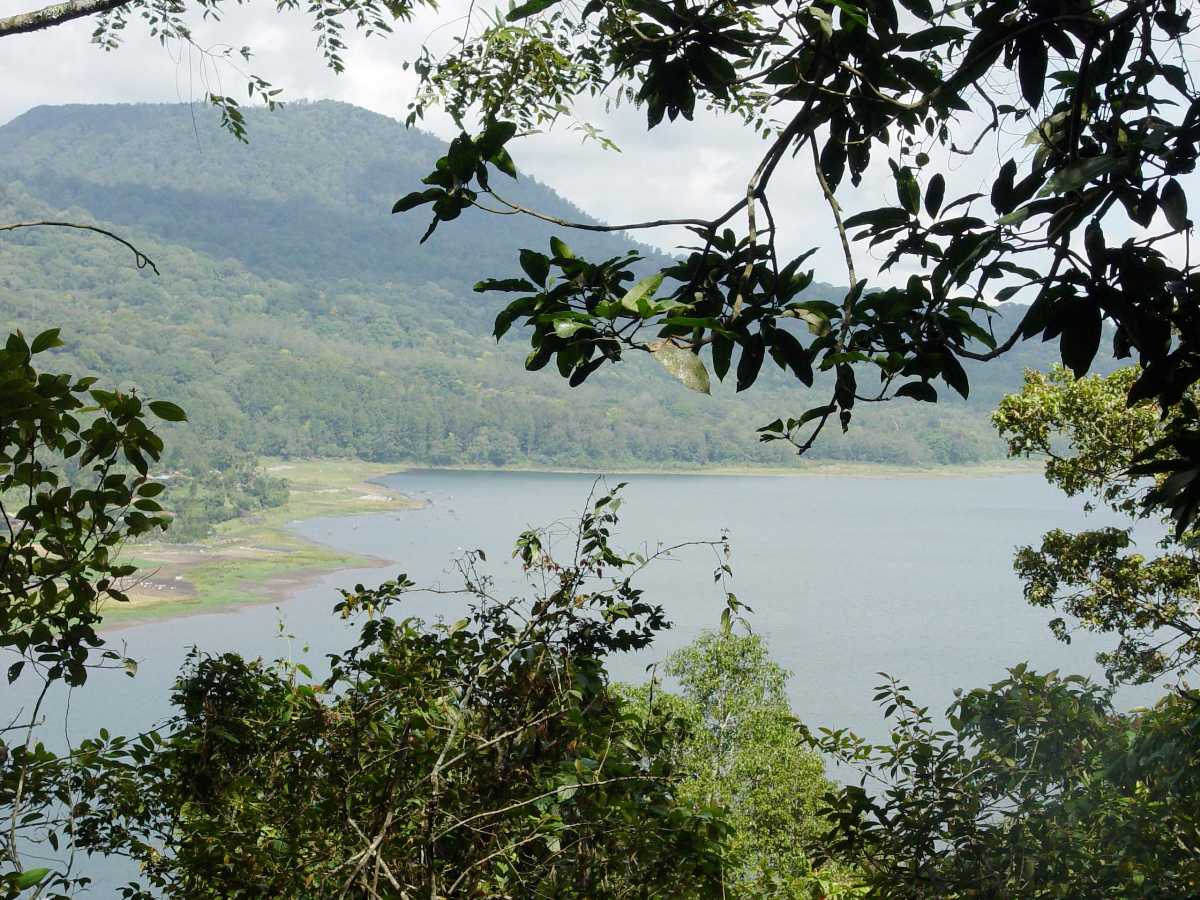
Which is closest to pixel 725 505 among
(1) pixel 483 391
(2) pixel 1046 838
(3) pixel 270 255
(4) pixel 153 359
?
(1) pixel 483 391

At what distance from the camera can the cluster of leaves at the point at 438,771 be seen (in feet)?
5.57

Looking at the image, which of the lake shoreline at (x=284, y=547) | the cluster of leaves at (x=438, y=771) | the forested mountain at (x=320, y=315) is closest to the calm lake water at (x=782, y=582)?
the lake shoreline at (x=284, y=547)

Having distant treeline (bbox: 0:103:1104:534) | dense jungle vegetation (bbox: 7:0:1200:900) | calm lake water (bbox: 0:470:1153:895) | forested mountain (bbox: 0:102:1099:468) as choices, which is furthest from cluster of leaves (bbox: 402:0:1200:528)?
distant treeline (bbox: 0:103:1104:534)

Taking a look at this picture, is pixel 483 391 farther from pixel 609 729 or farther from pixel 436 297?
pixel 609 729

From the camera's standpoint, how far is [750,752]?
8.50 m

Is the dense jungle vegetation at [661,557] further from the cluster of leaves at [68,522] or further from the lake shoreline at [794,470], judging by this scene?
the lake shoreline at [794,470]

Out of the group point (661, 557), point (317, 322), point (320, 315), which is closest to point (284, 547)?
point (661, 557)

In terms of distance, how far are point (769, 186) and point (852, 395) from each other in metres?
0.24

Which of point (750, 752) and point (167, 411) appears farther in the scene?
point (750, 752)

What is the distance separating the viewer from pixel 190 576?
2114 centimetres

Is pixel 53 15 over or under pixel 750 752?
over

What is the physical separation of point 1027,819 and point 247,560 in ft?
72.2

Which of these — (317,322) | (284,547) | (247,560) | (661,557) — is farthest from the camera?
(317,322)

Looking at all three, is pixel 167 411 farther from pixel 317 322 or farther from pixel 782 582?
pixel 317 322
